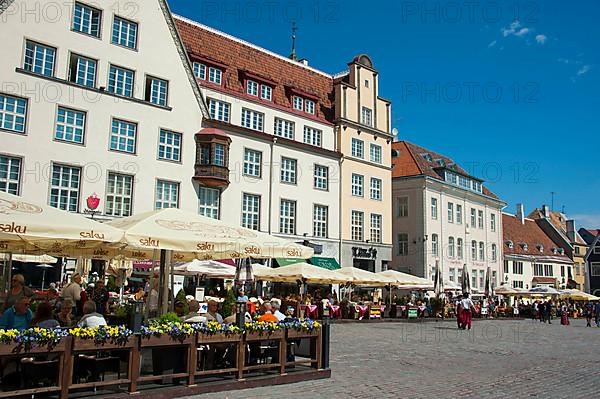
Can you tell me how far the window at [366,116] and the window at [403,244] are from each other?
1169 cm

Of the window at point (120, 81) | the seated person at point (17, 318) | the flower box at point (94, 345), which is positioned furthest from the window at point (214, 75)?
the flower box at point (94, 345)

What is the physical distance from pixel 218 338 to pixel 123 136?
22.2 m

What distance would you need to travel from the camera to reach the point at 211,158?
32281 mm

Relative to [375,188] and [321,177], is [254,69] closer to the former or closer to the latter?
[321,177]

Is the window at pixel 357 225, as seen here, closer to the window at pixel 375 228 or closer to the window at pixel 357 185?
the window at pixel 375 228

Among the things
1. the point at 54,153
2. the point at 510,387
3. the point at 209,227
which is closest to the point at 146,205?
the point at 54,153

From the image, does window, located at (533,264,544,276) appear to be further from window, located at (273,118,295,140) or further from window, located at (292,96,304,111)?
window, located at (273,118,295,140)

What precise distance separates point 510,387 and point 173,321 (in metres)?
5.90

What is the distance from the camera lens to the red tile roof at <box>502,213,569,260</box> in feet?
227

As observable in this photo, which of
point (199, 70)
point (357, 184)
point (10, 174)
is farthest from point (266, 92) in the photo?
point (10, 174)

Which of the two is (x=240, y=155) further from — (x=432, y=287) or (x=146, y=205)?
(x=432, y=287)

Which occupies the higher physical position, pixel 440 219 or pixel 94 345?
pixel 440 219

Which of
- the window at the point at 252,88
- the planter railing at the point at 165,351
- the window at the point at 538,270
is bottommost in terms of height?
the planter railing at the point at 165,351

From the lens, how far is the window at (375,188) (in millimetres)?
43072
